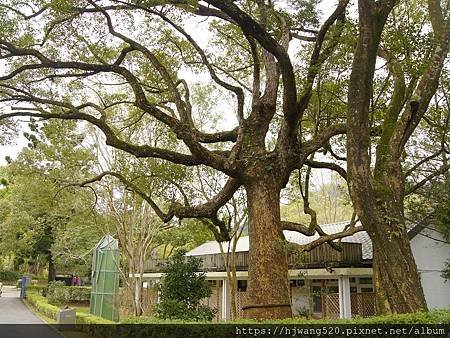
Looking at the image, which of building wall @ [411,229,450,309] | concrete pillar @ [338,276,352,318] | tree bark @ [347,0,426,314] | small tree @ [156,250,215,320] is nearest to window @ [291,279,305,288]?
concrete pillar @ [338,276,352,318]

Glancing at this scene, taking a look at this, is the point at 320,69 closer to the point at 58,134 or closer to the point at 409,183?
the point at 409,183

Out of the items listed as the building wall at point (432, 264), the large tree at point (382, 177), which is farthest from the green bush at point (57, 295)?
the large tree at point (382, 177)

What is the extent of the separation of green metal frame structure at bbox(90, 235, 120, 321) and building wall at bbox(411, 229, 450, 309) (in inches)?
344

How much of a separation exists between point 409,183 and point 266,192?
14.6 feet

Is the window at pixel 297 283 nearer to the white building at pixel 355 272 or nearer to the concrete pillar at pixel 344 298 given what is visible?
the white building at pixel 355 272

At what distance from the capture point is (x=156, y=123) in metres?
15.2

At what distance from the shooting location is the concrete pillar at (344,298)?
12.0m

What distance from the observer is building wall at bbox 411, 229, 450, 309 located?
1227cm

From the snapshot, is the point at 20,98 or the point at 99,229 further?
the point at 99,229

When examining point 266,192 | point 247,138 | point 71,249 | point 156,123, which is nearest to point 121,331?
point 266,192

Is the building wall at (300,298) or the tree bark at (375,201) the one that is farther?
the building wall at (300,298)

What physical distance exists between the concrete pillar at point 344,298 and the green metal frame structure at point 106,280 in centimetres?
622

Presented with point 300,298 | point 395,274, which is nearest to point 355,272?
point 300,298

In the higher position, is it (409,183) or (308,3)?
(308,3)
